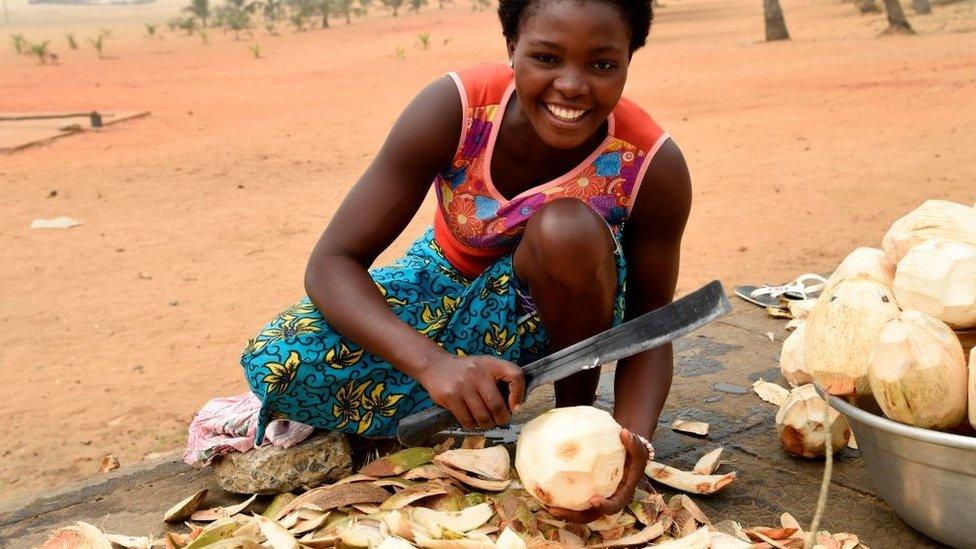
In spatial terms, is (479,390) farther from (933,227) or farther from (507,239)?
(933,227)

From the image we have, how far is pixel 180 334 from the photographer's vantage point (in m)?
4.21

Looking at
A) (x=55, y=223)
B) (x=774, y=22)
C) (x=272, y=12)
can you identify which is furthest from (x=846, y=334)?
(x=272, y=12)

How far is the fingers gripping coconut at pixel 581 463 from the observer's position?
1731 millimetres

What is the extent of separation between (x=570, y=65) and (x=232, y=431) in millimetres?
1172

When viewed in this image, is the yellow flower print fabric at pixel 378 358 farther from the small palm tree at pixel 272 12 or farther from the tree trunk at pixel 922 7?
the small palm tree at pixel 272 12

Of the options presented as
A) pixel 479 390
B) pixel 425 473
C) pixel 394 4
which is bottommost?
pixel 394 4

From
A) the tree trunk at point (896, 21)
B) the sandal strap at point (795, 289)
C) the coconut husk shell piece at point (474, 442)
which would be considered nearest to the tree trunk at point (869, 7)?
the tree trunk at point (896, 21)

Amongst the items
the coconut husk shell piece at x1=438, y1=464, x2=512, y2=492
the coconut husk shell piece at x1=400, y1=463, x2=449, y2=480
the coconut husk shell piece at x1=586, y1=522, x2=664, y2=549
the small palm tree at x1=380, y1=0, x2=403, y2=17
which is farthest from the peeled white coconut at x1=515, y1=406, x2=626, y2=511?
the small palm tree at x1=380, y1=0, x2=403, y2=17

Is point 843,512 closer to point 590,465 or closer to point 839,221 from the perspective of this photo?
point 590,465

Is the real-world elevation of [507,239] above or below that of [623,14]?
below

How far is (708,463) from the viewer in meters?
2.19

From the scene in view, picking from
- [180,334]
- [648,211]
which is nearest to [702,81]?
[180,334]

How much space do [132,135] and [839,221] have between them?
709cm

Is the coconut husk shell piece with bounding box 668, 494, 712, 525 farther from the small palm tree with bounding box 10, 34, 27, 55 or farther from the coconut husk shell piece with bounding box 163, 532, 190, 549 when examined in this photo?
the small palm tree with bounding box 10, 34, 27, 55
